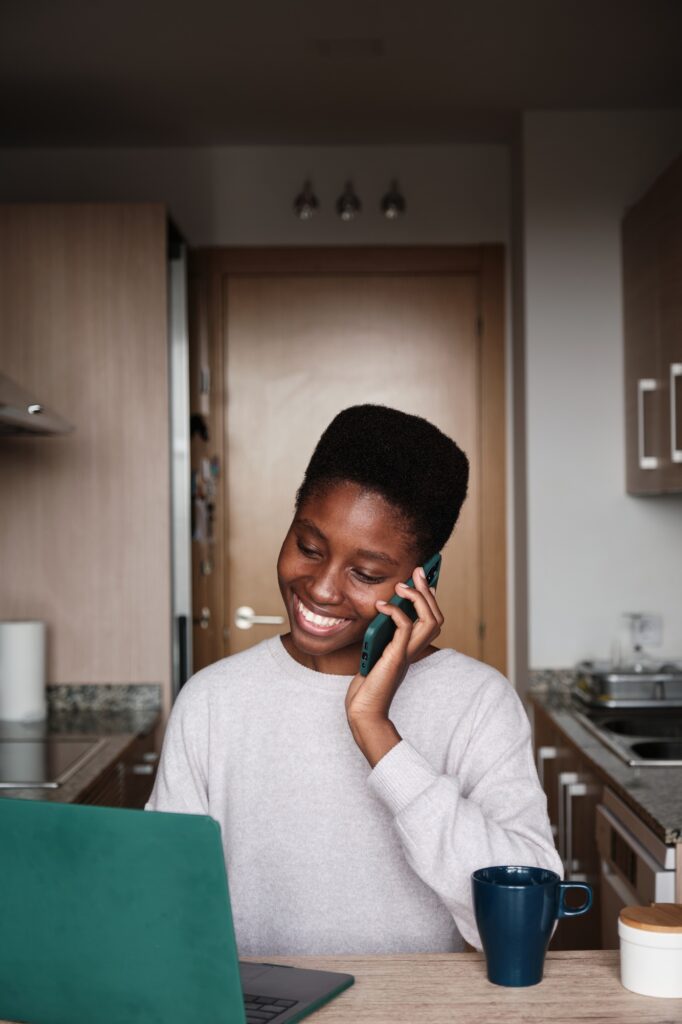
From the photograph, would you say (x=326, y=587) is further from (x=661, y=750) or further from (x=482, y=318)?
(x=482, y=318)

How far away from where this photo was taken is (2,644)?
10.2 ft

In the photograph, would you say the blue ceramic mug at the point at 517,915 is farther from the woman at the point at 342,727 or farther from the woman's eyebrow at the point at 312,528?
the woman's eyebrow at the point at 312,528

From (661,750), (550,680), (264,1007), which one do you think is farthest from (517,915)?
(550,680)

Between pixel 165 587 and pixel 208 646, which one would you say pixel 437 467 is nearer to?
pixel 165 587

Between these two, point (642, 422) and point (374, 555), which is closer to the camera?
point (374, 555)

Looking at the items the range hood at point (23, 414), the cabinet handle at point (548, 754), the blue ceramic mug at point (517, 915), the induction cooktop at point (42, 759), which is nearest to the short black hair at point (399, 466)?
the blue ceramic mug at point (517, 915)

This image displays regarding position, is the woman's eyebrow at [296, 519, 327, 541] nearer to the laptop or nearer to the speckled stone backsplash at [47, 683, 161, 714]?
the laptop

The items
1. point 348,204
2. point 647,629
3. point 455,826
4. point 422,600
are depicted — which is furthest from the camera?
point 348,204

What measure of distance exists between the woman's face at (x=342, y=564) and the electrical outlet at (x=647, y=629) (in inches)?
87.0

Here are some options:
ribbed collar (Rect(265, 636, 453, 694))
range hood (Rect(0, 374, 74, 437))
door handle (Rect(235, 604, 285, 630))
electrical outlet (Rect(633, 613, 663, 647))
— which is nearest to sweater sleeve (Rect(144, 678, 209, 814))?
ribbed collar (Rect(265, 636, 453, 694))

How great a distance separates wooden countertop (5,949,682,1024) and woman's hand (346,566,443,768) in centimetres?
21

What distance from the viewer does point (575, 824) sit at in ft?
9.63

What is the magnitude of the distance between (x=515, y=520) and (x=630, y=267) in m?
0.90

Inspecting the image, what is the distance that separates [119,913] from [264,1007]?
20 cm
